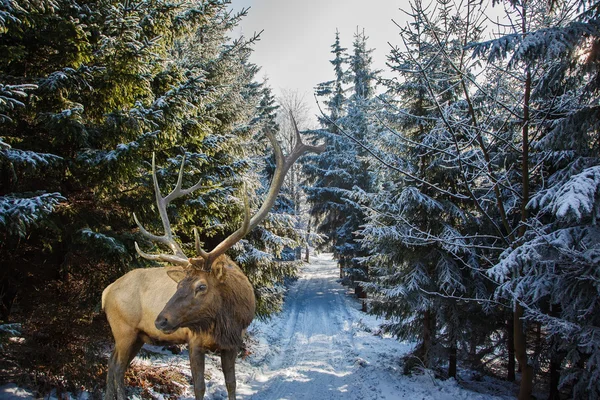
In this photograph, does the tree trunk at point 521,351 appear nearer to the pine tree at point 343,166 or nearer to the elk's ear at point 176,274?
the elk's ear at point 176,274

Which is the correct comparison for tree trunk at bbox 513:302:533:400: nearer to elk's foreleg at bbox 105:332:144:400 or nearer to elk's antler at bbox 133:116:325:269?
elk's antler at bbox 133:116:325:269

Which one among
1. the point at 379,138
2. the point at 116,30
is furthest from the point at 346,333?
the point at 116,30

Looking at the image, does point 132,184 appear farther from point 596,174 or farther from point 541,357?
point 541,357

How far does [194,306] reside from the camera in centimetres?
348

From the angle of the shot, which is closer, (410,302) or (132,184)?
(132,184)

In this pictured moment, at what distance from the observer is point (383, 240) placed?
9.34m

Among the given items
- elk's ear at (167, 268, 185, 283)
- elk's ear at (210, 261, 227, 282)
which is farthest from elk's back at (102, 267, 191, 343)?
elk's ear at (210, 261, 227, 282)

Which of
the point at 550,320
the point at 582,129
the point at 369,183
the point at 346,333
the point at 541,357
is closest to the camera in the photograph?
the point at 550,320

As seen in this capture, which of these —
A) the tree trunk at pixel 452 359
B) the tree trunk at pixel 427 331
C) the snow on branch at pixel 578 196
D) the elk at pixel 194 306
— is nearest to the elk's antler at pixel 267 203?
the elk at pixel 194 306

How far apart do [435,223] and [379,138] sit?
3265mm

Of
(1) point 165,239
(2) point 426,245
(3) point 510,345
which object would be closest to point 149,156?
(1) point 165,239

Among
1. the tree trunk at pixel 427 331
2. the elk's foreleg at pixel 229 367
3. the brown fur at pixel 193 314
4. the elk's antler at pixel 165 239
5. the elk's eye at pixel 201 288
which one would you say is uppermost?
the elk's antler at pixel 165 239

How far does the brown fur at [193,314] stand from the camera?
12.0 ft

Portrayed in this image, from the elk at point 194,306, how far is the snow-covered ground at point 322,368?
81.8 inches
